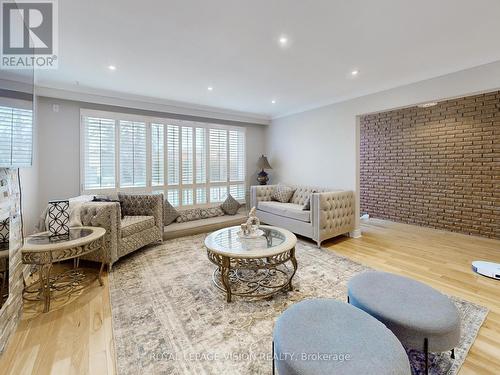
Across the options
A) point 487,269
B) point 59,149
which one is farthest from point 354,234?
point 59,149

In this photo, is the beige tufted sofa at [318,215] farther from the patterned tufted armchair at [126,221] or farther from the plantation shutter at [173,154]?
the patterned tufted armchair at [126,221]

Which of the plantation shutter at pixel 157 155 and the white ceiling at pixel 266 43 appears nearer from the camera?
the white ceiling at pixel 266 43

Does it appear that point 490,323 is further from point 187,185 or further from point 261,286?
point 187,185

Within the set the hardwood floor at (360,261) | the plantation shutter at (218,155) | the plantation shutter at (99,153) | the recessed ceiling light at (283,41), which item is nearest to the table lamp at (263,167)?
the plantation shutter at (218,155)

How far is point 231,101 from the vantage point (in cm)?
459

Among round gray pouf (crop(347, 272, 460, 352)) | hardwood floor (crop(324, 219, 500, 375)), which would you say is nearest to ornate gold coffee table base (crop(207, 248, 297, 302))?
round gray pouf (crop(347, 272, 460, 352))

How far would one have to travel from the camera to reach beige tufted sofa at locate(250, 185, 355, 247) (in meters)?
3.69

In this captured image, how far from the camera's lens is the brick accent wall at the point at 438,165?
4047 millimetres

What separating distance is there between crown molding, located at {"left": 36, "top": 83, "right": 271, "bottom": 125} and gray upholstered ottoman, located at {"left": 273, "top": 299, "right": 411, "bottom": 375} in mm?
4323

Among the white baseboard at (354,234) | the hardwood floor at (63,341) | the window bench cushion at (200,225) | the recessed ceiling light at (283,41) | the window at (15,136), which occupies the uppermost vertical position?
the recessed ceiling light at (283,41)

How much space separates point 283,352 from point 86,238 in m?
2.32

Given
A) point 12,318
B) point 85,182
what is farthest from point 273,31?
point 85,182

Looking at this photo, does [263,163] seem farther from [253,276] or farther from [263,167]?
→ [253,276]

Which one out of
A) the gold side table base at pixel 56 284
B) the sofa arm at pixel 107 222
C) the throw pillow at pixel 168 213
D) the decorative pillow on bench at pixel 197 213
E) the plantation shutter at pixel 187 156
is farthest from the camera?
the plantation shutter at pixel 187 156
